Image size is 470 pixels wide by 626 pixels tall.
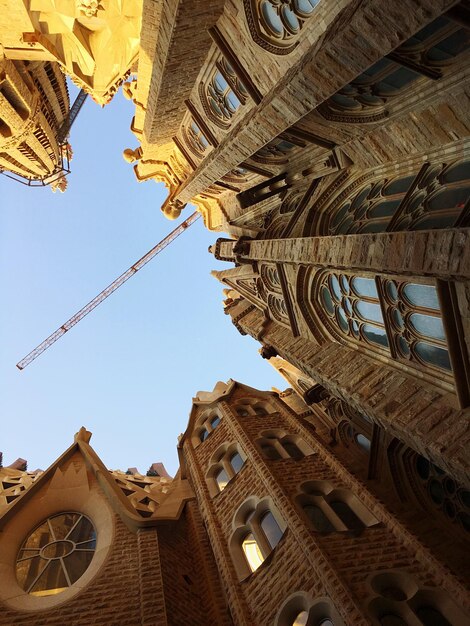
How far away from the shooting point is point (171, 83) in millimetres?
10336

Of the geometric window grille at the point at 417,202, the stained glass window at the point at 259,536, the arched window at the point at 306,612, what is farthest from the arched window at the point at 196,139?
the arched window at the point at 306,612

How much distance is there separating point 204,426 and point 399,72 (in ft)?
41.5

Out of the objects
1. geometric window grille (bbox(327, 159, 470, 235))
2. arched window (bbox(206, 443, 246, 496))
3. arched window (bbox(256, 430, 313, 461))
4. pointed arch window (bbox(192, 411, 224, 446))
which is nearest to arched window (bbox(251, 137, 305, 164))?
geometric window grille (bbox(327, 159, 470, 235))

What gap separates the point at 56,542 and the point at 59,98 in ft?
88.4

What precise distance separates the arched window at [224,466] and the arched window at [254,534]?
62.0 inches

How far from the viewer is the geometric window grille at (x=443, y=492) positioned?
9211 millimetres

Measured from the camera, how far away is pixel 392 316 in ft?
23.0

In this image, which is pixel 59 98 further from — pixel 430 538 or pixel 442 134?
pixel 430 538

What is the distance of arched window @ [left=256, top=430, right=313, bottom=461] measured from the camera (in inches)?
469

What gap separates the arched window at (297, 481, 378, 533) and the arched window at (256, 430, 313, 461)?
1465mm

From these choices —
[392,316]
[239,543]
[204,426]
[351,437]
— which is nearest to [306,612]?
[239,543]

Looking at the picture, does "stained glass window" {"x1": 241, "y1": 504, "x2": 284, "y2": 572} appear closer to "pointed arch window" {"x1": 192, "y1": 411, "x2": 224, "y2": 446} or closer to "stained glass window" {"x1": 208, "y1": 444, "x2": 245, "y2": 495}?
"stained glass window" {"x1": 208, "y1": 444, "x2": 245, "y2": 495}

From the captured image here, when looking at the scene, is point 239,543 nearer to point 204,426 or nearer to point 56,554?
point 56,554

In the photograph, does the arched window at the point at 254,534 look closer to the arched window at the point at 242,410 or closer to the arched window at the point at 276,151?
the arched window at the point at 242,410
